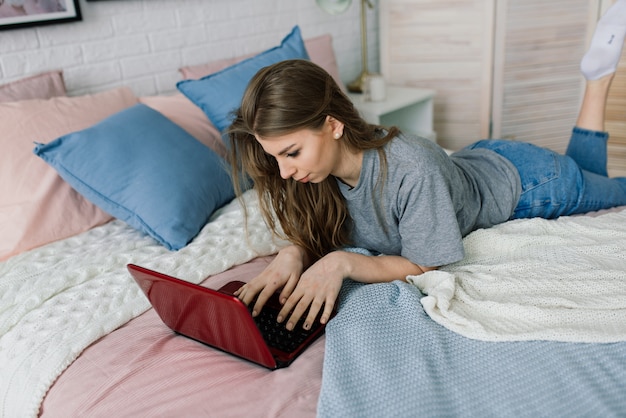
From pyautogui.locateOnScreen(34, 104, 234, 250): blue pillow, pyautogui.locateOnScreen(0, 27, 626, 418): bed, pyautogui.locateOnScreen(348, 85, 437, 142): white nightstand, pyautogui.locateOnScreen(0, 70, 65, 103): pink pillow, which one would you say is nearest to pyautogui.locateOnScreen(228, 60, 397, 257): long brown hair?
pyautogui.locateOnScreen(0, 27, 626, 418): bed

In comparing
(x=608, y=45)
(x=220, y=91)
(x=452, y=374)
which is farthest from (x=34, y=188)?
(x=608, y=45)

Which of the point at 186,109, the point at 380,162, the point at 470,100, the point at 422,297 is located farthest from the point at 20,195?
the point at 470,100

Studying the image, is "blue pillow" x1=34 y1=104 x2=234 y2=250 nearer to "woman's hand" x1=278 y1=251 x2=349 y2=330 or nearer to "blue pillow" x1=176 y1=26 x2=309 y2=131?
"blue pillow" x1=176 y1=26 x2=309 y2=131

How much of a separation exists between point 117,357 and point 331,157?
0.57 m

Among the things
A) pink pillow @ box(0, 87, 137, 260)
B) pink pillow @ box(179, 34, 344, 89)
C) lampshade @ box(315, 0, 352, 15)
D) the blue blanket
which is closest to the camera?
the blue blanket

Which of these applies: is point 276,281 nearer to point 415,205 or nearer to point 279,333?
point 279,333

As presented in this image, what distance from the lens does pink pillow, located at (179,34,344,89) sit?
208 cm

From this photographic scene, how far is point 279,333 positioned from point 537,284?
51 centimetres

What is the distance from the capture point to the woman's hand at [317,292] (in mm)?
1044

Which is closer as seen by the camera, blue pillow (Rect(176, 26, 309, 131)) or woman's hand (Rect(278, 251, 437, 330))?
woman's hand (Rect(278, 251, 437, 330))

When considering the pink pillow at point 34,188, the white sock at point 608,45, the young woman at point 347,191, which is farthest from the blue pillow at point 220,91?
the white sock at point 608,45

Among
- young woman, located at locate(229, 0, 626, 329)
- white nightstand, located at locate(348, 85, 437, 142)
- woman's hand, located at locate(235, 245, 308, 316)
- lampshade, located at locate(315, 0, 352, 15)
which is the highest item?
lampshade, located at locate(315, 0, 352, 15)

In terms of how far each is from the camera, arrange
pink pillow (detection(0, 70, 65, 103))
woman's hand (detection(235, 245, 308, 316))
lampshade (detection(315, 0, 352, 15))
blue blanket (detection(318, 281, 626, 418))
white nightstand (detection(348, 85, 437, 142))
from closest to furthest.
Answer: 1. blue blanket (detection(318, 281, 626, 418))
2. woman's hand (detection(235, 245, 308, 316))
3. pink pillow (detection(0, 70, 65, 103))
4. lampshade (detection(315, 0, 352, 15))
5. white nightstand (detection(348, 85, 437, 142))

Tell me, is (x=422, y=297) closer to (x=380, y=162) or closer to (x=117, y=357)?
(x=380, y=162)
